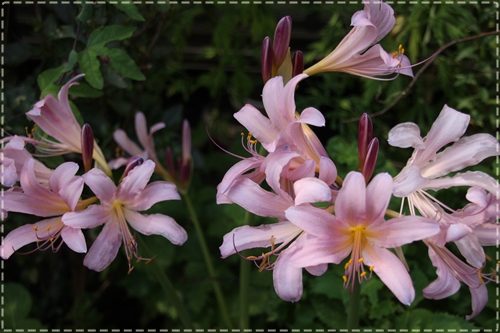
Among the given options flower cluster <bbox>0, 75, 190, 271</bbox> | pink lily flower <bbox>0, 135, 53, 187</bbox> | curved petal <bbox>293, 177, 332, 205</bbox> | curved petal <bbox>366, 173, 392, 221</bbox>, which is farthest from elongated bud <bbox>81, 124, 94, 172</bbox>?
curved petal <bbox>366, 173, 392, 221</bbox>

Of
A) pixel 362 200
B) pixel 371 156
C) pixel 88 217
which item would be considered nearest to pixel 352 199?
pixel 362 200

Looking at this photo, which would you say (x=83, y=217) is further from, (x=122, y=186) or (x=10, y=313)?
(x=10, y=313)

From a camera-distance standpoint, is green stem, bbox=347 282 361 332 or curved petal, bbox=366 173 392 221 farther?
green stem, bbox=347 282 361 332

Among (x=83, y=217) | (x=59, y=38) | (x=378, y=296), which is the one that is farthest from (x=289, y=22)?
(x=378, y=296)

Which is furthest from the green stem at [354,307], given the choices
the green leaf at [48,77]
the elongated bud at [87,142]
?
the green leaf at [48,77]

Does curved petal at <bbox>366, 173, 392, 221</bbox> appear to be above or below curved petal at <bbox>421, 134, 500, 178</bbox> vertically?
below

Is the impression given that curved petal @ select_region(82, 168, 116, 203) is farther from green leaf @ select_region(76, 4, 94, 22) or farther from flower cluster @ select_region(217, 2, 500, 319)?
green leaf @ select_region(76, 4, 94, 22)

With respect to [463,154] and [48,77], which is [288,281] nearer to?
[463,154]
